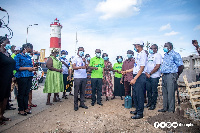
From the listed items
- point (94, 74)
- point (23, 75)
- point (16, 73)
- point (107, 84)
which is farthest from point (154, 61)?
point (16, 73)

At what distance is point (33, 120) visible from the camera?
12.8ft

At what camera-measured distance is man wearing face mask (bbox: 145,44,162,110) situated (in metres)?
5.10

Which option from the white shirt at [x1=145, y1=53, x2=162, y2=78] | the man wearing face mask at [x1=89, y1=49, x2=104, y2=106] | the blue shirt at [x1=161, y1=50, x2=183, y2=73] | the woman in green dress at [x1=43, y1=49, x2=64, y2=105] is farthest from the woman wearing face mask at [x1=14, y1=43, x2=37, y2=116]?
the blue shirt at [x1=161, y1=50, x2=183, y2=73]

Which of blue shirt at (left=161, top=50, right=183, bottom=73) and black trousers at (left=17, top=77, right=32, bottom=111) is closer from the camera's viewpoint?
black trousers at (left=17, top=77, right=32, bottom=111)

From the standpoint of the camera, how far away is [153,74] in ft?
17.1

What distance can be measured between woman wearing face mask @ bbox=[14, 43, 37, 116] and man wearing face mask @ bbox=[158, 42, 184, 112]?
159 inches

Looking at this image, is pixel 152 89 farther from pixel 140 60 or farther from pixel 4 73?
pixel 4 73

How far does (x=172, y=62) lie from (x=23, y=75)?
14.9 feet

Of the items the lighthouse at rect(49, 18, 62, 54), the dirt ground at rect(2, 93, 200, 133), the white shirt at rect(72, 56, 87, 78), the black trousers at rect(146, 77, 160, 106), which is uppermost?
the lighthouse at rect(49, 18, 62, 54)

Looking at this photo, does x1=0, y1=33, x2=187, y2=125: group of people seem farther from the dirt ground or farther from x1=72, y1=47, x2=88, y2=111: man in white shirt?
the dirt ground

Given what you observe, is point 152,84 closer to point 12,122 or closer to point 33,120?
point 33,120

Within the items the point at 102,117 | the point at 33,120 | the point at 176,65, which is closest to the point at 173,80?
the point at 176,65

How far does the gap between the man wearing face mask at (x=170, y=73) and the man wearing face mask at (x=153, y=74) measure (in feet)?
1.23

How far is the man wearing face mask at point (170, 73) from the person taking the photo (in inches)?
177
